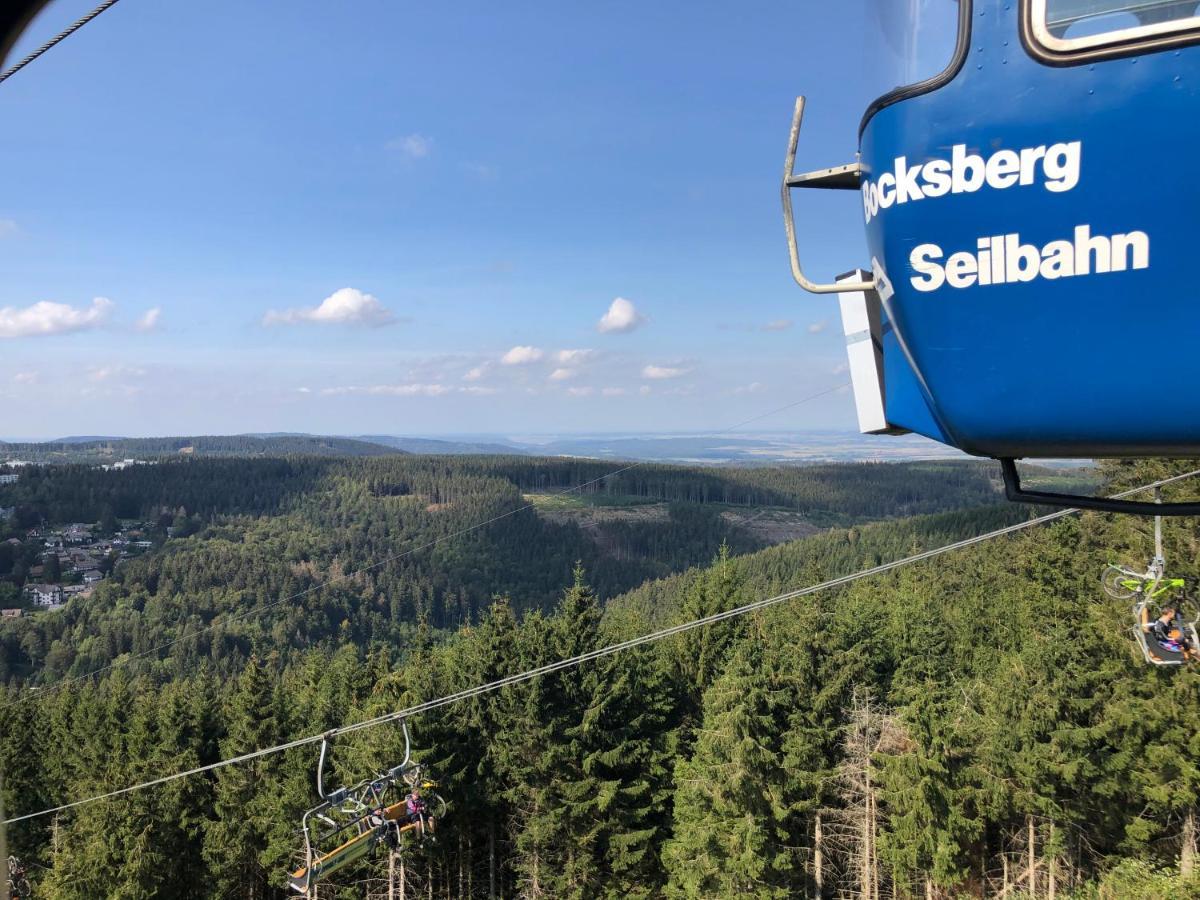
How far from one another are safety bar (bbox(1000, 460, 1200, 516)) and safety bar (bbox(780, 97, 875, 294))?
2.88ft

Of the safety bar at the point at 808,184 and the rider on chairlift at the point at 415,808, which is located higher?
the safety bar at the point at 808,184

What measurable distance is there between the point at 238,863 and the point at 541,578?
134 m

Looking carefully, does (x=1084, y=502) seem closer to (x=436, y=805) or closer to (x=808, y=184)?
(x=808, y=184)

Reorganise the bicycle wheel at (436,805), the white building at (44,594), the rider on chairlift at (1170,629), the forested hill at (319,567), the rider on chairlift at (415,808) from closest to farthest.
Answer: the rider on chairlift at (1170,629) → the bicycle wheel at (436,805) → the rider on chairlift at (415,808) → the forested hill at (319,567) → the white building at (44,594)

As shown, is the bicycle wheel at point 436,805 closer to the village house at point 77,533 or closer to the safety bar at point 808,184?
the safety bar at point 808,184

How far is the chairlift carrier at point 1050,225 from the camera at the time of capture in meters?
2.09

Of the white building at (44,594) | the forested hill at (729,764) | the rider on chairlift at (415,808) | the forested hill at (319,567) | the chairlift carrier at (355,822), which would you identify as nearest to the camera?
the chairlift carrier at (355,822)

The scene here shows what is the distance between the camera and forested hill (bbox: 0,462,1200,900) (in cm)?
1789

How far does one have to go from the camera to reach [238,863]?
950 inches

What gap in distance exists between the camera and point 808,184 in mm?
2867

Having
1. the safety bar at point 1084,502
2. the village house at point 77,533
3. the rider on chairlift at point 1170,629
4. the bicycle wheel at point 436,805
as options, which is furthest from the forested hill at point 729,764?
the village house at point 77,533

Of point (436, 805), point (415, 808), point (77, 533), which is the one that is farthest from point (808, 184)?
point (77, 533)

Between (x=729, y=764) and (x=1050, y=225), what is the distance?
1833cm

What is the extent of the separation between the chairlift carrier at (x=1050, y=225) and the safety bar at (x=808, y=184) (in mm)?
222
